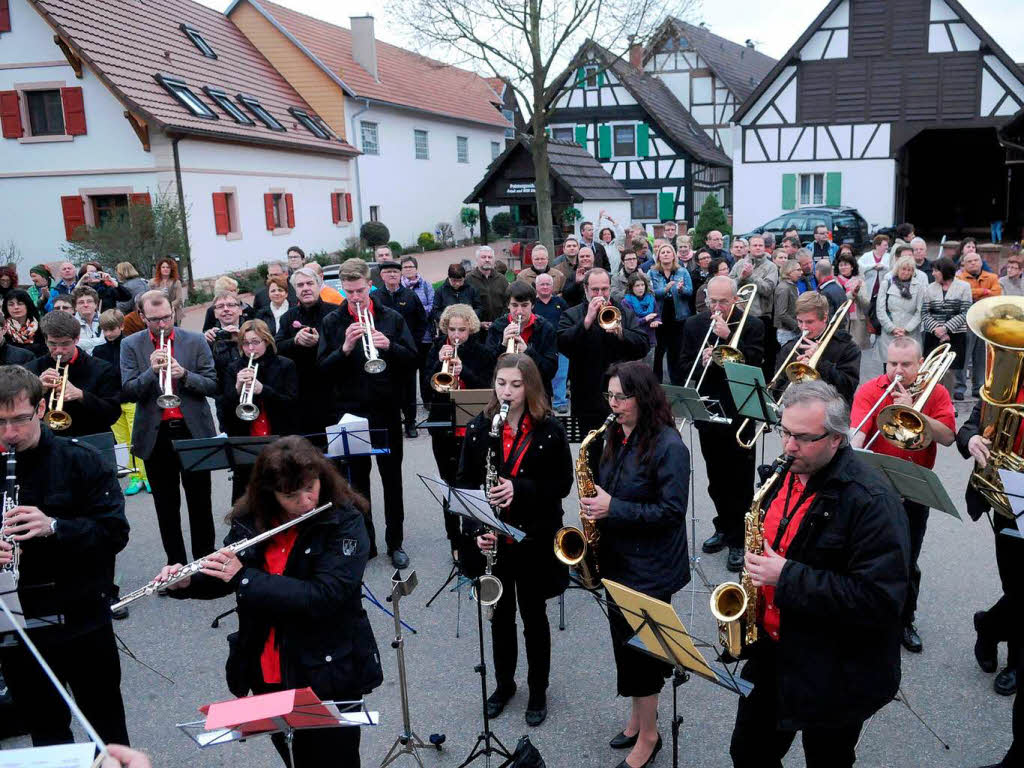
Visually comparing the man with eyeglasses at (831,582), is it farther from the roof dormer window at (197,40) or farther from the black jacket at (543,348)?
the roof dormer window at (197,40)

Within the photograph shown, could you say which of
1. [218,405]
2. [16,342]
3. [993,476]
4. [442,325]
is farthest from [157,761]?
[16,342]

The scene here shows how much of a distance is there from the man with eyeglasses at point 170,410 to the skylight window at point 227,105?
20573 mm

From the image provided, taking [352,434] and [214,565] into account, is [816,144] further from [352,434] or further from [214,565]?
[214,565]

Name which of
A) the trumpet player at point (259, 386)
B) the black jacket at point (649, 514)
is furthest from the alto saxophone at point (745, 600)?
the trumpet player at point (259, 386)

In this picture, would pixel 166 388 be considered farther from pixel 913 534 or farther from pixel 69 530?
pixel 913 534

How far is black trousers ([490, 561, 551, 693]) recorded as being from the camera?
4.66 m

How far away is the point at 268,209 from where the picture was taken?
2670 cm

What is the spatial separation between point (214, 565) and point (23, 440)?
47.6 inches

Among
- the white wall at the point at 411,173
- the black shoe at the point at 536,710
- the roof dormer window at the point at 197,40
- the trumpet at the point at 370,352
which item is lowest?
the black shoe at the point at 536,710

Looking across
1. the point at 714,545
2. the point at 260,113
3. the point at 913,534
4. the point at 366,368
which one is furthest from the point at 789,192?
the point at 913,534

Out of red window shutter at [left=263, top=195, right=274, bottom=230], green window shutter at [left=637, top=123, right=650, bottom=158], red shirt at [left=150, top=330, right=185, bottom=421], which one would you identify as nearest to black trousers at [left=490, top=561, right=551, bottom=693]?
red shirt at [left=150, top=330, right=185, bottom=421]

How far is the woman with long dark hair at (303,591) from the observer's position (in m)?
3.43

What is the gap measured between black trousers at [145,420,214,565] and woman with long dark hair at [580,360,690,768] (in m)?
3.44

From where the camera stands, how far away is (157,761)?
15.0 ft
